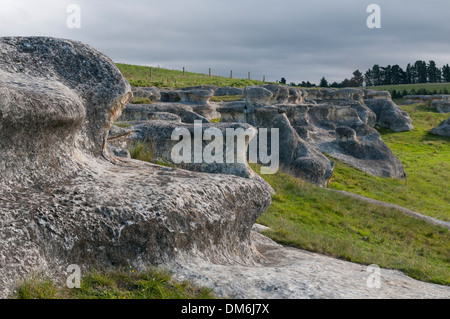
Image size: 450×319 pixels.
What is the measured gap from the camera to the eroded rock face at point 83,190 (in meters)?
4.69

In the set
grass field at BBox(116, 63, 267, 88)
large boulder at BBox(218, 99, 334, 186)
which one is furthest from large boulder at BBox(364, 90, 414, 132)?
grass field at BBox(116, 63, 267, 88)

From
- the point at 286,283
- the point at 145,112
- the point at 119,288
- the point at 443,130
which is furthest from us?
the point at 443,130

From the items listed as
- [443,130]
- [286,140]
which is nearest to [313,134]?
[286,140]

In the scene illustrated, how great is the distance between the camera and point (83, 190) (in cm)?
535

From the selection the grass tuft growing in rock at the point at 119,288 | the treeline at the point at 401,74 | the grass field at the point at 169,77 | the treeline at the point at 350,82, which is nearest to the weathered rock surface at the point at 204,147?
the grass tuft growing in rock at the point at 119,288

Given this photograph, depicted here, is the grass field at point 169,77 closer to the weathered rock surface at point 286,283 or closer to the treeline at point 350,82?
the treeline at point 350,82

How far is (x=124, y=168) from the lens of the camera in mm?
6914

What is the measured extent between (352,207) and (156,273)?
1116 centimetres

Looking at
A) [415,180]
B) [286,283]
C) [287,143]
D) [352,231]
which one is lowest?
[415,180]

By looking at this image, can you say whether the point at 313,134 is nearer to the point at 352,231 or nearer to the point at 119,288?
the point at 352,231

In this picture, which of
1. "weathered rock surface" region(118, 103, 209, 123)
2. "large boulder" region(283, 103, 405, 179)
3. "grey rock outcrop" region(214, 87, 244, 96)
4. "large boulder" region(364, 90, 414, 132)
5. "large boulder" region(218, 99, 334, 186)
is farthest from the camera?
"grey rock outcrop" region(214, 87, 244, 96)

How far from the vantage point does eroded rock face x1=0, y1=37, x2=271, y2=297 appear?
4.69m

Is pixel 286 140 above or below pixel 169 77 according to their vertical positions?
below

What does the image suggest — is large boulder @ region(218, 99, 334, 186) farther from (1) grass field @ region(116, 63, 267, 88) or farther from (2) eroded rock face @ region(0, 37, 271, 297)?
(1) grass field @ region(116, 63, 267, 88)
